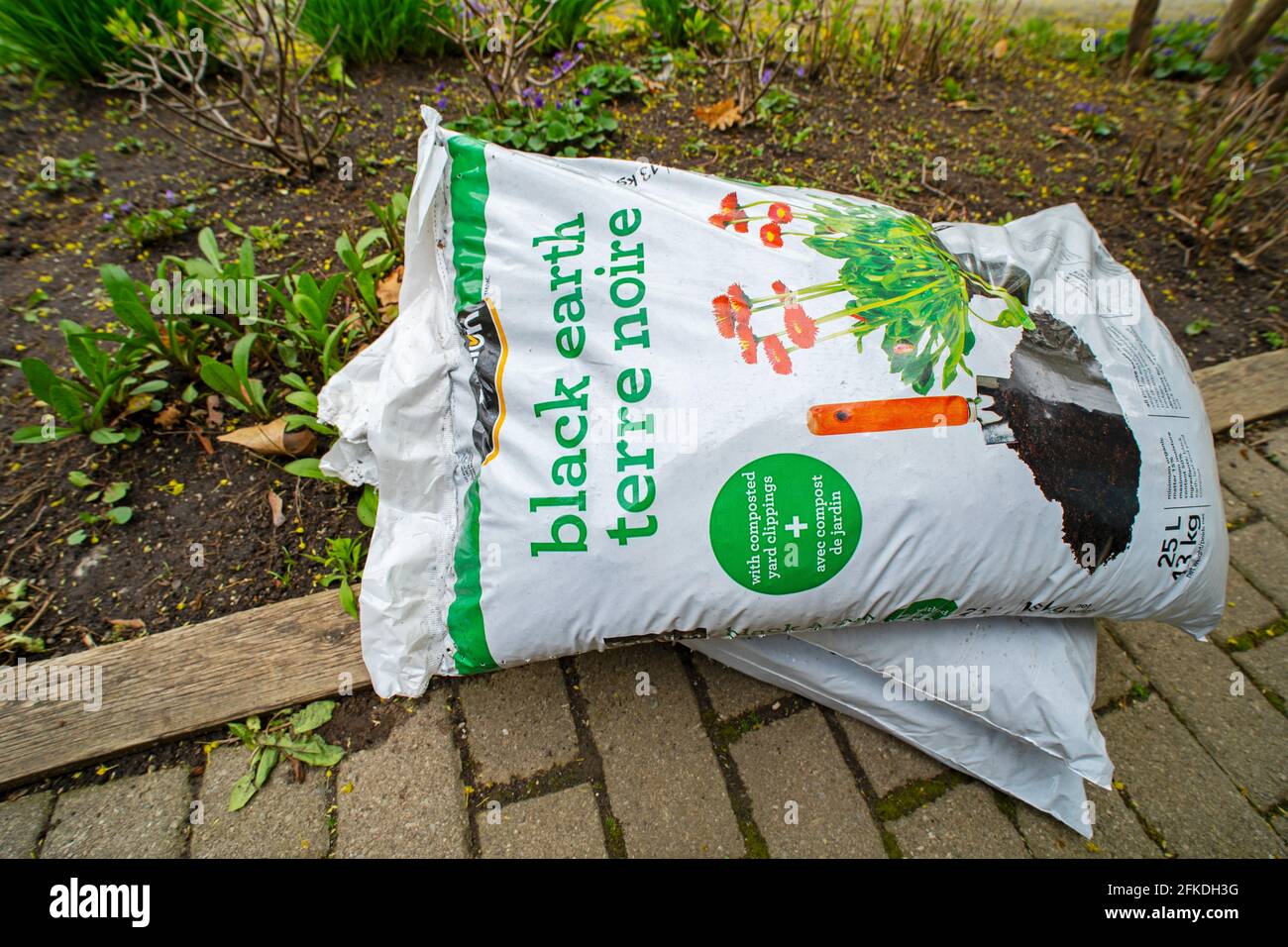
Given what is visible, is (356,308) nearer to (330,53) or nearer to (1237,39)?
(330,53)

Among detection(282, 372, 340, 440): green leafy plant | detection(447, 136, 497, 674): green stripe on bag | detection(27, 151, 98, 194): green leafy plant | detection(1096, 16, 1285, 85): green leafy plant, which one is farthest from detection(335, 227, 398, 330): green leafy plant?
detection(1096, 16, 1285, 85): green leafy plant

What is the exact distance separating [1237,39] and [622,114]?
234 cm

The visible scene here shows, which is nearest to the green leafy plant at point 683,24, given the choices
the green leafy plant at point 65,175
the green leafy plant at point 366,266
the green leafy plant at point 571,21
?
the green leafy plant at point 571,21

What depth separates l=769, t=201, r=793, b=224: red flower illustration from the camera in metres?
1.27

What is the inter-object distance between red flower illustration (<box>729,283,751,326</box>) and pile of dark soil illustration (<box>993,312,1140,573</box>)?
41cm

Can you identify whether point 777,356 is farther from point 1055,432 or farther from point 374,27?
point 374,27

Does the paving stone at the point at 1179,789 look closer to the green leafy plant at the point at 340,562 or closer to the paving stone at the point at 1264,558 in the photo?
the paving stone at the point at 1264,558

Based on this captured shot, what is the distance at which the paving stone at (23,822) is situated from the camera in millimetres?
1155

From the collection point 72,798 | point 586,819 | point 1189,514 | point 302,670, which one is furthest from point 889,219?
point 72,798

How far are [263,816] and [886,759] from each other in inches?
43.7

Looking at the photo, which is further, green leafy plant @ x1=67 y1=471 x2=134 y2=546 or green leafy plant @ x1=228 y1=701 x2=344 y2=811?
green leafy plant @ x1=67 y1=471 x2=134 y2=546

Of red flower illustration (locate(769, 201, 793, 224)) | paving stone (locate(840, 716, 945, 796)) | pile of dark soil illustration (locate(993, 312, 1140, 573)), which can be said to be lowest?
paving stone (locate(840, 716, 945, 796))

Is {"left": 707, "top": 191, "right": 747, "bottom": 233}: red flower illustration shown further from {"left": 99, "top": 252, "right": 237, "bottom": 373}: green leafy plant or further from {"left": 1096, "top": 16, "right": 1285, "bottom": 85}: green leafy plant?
{"left": 1096, "top": 16, "right": 1285, "bottom": 85}: green leafy plant

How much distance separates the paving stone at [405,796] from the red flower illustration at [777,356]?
87 cm
